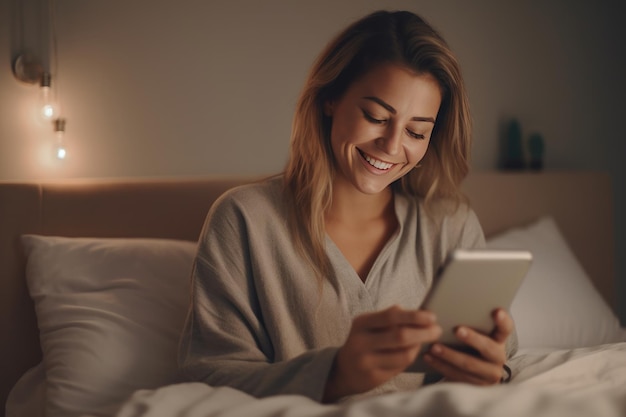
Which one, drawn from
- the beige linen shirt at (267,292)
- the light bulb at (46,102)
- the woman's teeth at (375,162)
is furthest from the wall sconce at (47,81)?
the woman's teeth at (375,162)

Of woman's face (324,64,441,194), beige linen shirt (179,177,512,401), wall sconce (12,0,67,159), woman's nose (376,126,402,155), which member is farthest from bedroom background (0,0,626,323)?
woman's nose (376,126,402,155)

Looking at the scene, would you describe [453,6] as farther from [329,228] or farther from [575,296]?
[329,228]

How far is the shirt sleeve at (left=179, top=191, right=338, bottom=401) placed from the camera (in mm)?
1303

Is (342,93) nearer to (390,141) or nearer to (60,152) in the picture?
(390,141)

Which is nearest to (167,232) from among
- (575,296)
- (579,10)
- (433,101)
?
(433,101)

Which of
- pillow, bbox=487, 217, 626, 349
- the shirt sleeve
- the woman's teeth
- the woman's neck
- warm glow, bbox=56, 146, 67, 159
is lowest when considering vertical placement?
pillow, bbox=487, 217, 626, 349

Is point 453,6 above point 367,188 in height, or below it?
above

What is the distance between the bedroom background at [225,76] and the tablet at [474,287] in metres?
1.33

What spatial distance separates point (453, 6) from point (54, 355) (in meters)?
1.85

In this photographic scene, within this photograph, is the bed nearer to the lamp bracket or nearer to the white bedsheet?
the white bedsheet

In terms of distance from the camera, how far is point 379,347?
1.12m

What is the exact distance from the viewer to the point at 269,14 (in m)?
2.36

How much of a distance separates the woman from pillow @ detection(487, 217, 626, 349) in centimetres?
54

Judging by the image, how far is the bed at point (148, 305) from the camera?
→ 1120 millimetres
